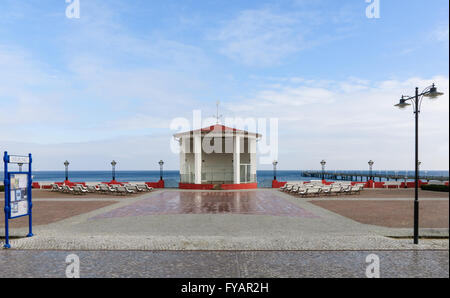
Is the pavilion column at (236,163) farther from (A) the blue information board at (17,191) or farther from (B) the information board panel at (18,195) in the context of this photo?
(B) the information board panel at (18,195)

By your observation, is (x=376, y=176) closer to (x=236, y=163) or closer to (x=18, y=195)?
(x=236, y=163)

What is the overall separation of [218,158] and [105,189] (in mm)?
13056

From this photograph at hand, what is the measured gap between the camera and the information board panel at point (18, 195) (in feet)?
31.2

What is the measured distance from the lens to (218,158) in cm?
3403

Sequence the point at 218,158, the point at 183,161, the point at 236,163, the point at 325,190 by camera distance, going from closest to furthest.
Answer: the point at 325,190 < the point at 236,163 < the point at 183,161 < the point at 218,158

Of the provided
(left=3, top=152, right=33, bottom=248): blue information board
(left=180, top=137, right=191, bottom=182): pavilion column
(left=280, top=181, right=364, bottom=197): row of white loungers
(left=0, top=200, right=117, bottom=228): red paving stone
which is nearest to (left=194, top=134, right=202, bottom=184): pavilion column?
(left=180, top=137, right=191, bottom=182): pavilion column

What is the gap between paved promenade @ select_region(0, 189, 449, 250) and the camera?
8.52 metres

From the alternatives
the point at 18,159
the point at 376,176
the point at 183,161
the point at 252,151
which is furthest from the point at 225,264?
the point at 376,176

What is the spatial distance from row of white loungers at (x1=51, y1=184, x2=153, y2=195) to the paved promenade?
10019 mm
